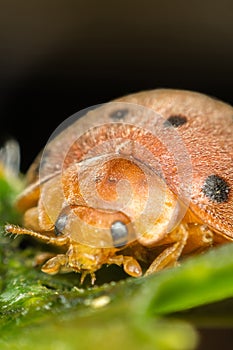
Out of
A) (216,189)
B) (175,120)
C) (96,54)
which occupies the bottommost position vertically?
(96,54)

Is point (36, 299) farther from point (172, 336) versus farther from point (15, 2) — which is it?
point (15, 2)

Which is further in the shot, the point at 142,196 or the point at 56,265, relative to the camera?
the point at 56,265

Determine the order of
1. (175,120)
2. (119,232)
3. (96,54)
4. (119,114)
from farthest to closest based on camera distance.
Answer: (96,54) → (119,114) → (175,120) → (119,232)

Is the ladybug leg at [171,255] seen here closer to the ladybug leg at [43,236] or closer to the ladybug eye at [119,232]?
the ladybug eye at [119,232]

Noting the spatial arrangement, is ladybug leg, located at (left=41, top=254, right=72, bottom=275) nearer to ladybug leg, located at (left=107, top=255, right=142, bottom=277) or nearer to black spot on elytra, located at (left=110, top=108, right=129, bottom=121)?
ladybug leg, located at (left=107, top=255, right=142, bottom=277)

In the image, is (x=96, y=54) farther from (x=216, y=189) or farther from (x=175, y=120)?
(x=216, y=189)

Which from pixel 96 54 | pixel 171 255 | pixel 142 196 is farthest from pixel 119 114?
pixel 96 54
